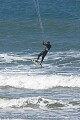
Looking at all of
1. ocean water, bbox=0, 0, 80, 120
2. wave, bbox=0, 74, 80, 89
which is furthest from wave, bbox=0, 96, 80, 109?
wave, bbox=0, 74, 80, 89

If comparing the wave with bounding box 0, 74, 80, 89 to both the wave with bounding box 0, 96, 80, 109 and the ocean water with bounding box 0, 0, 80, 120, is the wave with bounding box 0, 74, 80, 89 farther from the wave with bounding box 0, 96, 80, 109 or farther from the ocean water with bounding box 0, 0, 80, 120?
the wave with bounding box 0, 96, 80, 109

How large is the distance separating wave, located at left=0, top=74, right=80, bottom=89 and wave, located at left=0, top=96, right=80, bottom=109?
3.72 m

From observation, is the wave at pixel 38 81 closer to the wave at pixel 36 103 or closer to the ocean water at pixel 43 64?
the ocean water at pixel 43 64

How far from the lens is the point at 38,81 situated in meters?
24.5

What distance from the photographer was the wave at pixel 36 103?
1964cm

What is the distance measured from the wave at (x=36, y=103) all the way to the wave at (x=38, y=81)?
3.72 metres

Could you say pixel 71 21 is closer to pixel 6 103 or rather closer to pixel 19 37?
pixel 19 37

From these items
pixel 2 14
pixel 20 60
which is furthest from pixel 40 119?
pixel 2 14

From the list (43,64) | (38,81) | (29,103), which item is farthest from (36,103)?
(43,64)

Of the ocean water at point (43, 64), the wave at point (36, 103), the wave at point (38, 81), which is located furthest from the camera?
the wave at point (38, 81)

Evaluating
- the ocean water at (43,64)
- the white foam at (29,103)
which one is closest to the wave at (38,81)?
the ocean water at (43,64)

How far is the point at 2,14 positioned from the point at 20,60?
47.8 ft

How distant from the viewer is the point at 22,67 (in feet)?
89.4

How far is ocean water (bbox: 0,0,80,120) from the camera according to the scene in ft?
63.9
